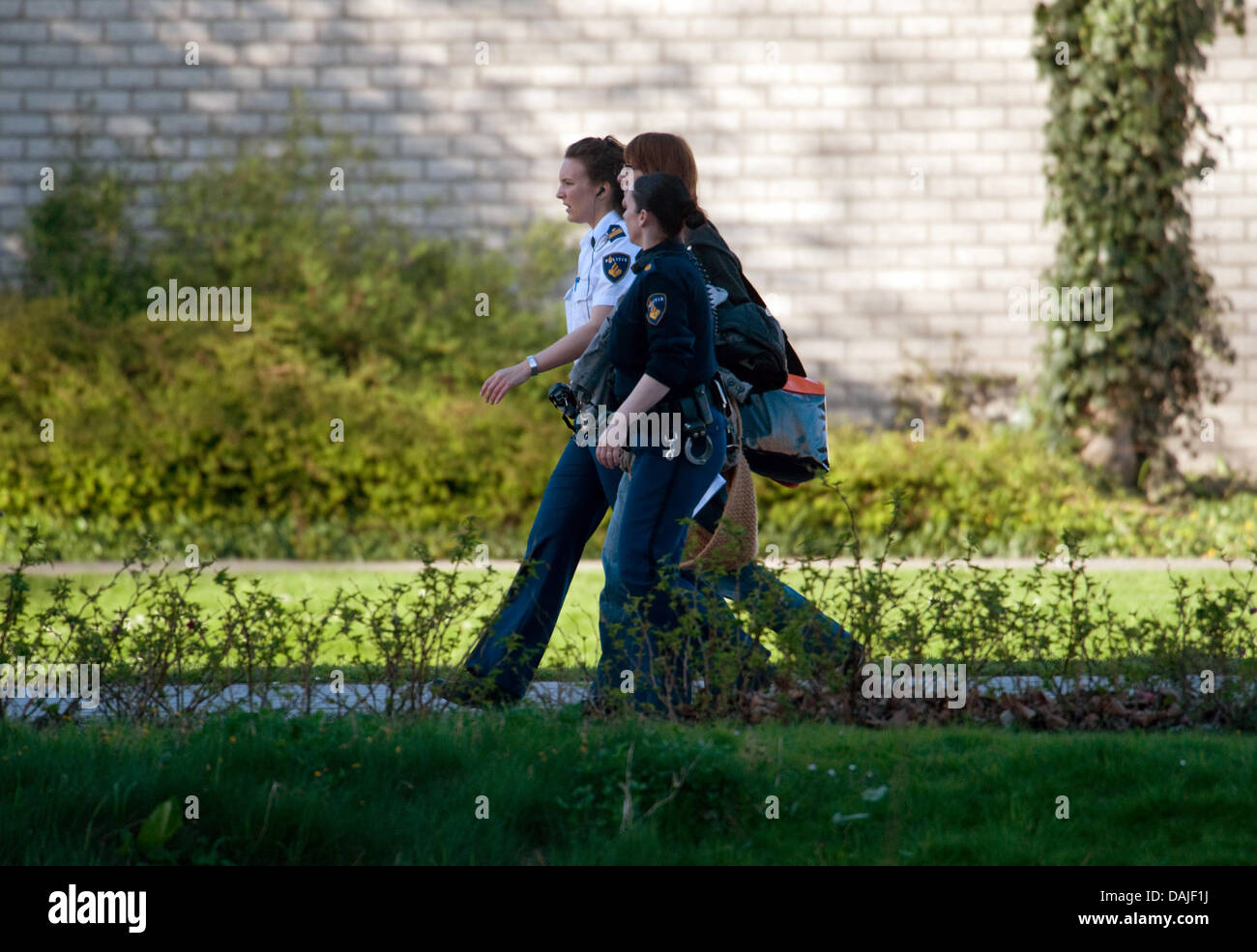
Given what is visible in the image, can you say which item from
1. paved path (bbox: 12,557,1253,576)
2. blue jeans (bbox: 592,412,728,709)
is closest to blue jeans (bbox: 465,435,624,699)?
blue jeans (bbox: 592,412,728,709)

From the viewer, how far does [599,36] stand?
11.7m

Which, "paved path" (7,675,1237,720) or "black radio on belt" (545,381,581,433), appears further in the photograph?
"black radio on belt" (545,381,581,433)

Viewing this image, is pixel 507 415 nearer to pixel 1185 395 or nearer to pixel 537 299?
pixel 537 299

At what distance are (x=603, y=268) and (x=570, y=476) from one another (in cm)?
71

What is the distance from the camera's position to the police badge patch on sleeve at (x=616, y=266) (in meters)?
4.64

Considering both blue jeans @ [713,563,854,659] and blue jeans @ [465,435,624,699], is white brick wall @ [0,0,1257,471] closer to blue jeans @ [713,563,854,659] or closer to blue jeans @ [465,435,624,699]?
blue jeans @ [465,435,624,699]

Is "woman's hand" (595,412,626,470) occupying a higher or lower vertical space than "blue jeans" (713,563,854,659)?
higher

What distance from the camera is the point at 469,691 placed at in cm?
442

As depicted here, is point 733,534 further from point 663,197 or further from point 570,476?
point 663,197

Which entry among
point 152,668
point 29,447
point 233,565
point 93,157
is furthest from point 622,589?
point 93,157

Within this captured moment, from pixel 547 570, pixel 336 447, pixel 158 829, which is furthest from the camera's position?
pixel 336 447

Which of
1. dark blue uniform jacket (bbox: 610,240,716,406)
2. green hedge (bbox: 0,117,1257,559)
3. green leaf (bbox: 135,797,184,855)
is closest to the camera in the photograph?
green leaf (bbox: 135,797,184,855)

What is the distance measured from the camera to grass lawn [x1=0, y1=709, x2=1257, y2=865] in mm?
3174

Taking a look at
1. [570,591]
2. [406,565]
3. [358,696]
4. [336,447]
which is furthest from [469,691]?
[336,447]
